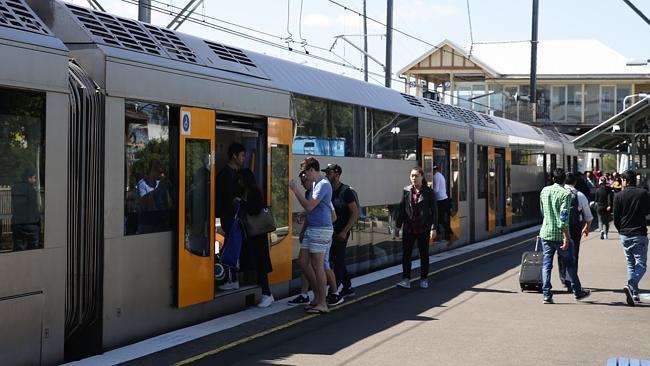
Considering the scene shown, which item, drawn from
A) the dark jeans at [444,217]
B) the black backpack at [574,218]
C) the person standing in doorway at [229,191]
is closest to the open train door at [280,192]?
the person standing in doorway at [229,191]

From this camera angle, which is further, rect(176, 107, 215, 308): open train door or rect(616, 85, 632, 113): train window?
rect(616, 85, 632, 113): train window

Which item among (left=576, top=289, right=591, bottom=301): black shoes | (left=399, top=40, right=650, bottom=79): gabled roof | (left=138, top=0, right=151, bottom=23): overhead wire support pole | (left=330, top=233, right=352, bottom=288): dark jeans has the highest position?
(left=399, top=40, right=650, bottom=79): gabled roof

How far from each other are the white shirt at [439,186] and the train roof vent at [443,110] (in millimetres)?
1864

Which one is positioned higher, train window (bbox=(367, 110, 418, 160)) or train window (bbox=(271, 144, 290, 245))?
train window (bbox=(367, 110, 418, 160))

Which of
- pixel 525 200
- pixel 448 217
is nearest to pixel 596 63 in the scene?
pixel 525 200

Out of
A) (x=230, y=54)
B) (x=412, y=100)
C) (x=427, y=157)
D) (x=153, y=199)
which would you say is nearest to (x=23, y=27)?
(x=153, y=199)

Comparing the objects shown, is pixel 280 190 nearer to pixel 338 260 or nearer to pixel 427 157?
pixel 338 260

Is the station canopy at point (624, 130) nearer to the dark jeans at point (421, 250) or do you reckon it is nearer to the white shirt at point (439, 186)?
the white shirt at point (439, 186)

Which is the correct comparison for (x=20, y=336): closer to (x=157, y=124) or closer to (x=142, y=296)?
(x=142, y=296)

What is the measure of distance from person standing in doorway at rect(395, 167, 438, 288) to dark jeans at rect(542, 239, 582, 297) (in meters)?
1.69

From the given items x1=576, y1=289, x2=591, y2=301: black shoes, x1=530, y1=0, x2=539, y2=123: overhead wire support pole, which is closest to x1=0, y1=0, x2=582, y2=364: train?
x1=576, y1=289, x2=591, y2=301: black shoes

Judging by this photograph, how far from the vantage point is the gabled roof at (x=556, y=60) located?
167 feet

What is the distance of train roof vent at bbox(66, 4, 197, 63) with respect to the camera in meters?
7.79

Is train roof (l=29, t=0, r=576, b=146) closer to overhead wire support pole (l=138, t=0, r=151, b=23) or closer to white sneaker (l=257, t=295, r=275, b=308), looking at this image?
white sneaker (l=257, t=295, r=275, b=308)
